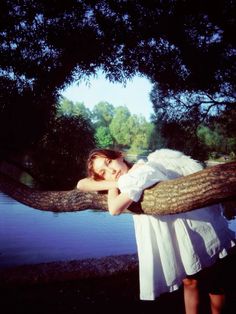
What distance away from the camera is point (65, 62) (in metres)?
5.67

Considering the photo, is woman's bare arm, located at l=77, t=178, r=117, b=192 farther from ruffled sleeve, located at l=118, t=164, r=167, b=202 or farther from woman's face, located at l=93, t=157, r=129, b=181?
ruffled sleeve, located at l=118, t=164, r=167, b=202

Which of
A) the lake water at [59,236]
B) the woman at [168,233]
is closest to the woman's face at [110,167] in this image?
the woman at [168,233]

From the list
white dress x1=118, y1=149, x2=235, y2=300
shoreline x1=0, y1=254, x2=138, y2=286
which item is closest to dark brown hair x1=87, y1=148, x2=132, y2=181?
white dress x1=118, y1=149, x2=235, y2=300

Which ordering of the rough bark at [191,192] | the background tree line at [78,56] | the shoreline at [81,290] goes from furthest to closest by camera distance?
the background tree line at [78,56] < the shoreline at [81,290] < the rough bark at [191,192]

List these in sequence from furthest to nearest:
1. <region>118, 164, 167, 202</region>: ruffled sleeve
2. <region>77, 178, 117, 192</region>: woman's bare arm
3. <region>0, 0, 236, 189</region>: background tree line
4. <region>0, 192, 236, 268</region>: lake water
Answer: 1. <region>0, 192, 236, 268</region>: lake water
2. <region>0, 0, 236, 189</region>: background tree line
3. <region>77, 178, 117, 192</region>: woman's bare arm
4. <region>118, 164, 167, 202</region>: ruffled sleeve

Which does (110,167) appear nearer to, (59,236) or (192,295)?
(192,295)

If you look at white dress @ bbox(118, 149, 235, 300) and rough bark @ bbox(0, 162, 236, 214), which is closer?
rough bark @ bbox(0, 162, 236, 214)

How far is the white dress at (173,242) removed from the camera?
82.3 inches

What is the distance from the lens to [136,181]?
77.2 inches

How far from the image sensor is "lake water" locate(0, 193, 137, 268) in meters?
9.82

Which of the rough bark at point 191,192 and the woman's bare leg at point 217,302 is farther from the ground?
the rough bark at point 191,192

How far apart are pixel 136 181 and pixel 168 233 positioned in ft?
1.50

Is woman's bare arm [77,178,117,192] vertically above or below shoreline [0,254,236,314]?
above

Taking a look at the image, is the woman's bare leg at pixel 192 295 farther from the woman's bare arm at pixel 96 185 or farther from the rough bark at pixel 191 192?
the woman's bare arm at pixel 96 185
